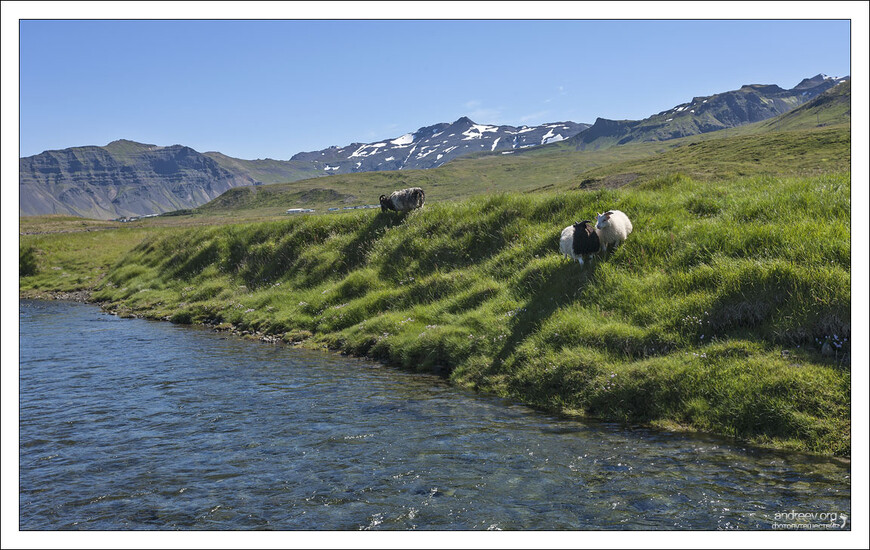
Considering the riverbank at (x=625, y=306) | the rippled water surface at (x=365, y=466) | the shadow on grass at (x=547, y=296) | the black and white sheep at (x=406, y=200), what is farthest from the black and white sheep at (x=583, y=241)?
the black and white sheep at (x=406, y=200)

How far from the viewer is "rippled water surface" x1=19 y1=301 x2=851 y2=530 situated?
8.64 metres

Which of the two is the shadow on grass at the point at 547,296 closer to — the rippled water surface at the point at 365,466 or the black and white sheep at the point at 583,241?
the black and white sheep at the point at 583,241

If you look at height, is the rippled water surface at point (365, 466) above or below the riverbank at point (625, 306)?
below

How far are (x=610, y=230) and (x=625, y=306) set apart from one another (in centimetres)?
309

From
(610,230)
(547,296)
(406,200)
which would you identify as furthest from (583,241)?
(406,200)

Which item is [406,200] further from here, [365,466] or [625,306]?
[365,466]

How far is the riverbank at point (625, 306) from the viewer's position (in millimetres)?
12086

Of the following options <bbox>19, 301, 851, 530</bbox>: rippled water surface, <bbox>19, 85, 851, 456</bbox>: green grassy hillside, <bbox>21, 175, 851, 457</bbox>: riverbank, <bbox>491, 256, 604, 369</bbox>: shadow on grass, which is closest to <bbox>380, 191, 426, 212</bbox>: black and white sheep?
<bbox>19, 85, 851, 456</bbox>: green grassy hillside

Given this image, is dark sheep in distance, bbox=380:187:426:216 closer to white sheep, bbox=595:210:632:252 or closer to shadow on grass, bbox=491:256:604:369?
shadow on grass, bbox=491:256:604:369

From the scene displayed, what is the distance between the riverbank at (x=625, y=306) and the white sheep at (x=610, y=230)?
475 millimetres

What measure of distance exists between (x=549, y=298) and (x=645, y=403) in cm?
535

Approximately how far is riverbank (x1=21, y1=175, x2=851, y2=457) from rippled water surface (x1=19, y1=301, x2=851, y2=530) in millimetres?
1237

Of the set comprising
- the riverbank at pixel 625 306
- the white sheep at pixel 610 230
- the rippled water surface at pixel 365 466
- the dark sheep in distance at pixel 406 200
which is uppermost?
the dark sheep in distance at pixel 406 200

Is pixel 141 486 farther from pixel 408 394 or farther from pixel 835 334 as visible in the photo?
pixel 835 334
